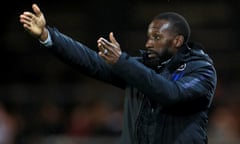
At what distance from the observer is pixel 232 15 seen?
12336 mm

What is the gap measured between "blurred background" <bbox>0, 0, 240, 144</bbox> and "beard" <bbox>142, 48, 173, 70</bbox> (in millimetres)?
4707

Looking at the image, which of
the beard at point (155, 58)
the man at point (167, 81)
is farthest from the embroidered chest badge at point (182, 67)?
the beard at point (155, 58)

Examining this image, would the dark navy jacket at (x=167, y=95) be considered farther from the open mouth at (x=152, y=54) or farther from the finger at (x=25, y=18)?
the finger at (x=25, y=18)

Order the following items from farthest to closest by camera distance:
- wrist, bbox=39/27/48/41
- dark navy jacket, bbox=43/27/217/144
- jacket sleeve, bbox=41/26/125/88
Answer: jacket sleeve, bbox=41/26/125/88, wrist, bbox=39/27/48/41, dark navy jacket, bbox=43/27/217/144

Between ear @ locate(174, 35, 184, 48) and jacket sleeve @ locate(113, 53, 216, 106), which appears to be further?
ear @ locate(174, 35, 184, 48)

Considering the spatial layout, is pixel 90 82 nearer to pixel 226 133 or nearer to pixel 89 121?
pixel 89 121

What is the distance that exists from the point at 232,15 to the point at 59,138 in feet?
Answer: 12.5

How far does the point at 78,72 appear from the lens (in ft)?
39.5

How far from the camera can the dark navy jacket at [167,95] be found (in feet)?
16.3

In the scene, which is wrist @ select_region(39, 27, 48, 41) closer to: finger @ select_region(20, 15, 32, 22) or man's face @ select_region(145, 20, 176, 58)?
finger @ select_region(20, 15, 32, 22)

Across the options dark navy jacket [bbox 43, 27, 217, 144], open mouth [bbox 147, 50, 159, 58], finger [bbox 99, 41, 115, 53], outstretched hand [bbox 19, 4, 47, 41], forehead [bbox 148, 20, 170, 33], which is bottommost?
dark navy jacket [bbox 43, 27, 217, 144]

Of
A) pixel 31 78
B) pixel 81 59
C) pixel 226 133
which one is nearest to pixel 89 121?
pixel 226 133

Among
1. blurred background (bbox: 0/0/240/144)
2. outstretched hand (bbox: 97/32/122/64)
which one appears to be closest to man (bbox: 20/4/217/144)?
outstretched hand (bbox: 97/32/122/64)

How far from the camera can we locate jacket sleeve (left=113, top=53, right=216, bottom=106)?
4895 mm
